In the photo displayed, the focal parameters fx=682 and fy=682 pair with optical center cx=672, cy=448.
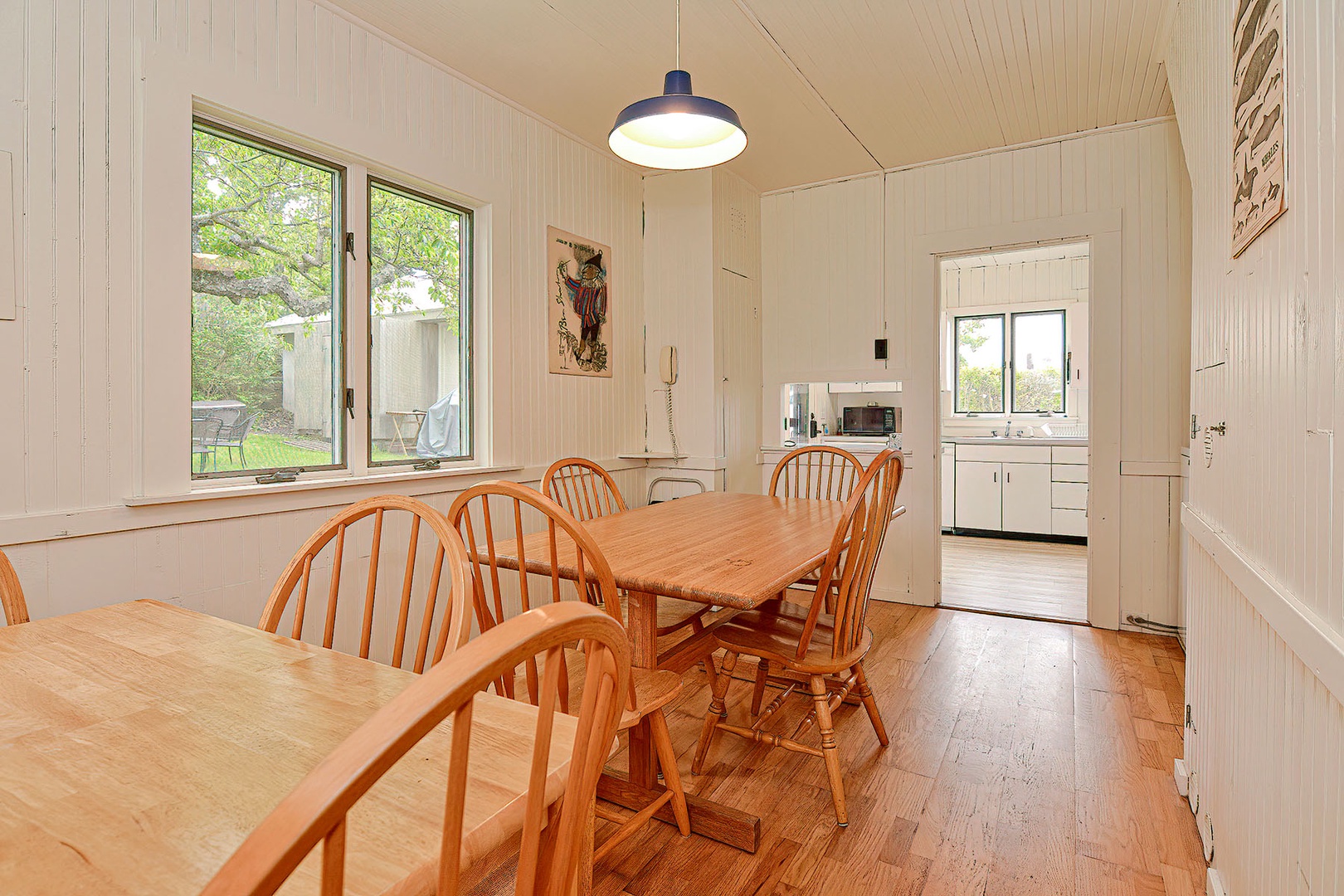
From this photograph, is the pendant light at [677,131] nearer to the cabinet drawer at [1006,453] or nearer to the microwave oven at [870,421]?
the microwave oven at [870,421]

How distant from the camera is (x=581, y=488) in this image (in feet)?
11.7

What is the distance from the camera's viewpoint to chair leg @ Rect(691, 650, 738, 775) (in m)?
2.08

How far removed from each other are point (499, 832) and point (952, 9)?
9.58 feet

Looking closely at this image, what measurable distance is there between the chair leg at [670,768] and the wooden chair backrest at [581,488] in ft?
3.22

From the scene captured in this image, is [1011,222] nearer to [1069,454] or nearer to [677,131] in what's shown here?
[677,131]

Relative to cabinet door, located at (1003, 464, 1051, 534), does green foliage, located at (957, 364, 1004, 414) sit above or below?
above

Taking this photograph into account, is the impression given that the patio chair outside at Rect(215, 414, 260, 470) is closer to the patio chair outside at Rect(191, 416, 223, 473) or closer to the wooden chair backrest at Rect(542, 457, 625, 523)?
the patio chair outside at Rect(191, 416, 223, 473)

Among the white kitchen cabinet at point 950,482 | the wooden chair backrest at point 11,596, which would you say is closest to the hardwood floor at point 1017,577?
the white kitchen cabinet at point 950,482

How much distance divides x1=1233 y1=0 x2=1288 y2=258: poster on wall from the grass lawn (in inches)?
104

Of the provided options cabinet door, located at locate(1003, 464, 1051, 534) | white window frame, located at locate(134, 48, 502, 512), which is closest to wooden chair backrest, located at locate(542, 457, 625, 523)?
white window frame, located at locate(134, 48, 502, 512)

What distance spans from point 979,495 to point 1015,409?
1008 mm

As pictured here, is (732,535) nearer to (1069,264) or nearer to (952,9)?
(952,9)

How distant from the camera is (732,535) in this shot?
7.02 ft

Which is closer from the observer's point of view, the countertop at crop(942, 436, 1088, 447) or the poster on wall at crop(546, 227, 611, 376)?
the poster on wall at crop(546, 227, 611, 376)
